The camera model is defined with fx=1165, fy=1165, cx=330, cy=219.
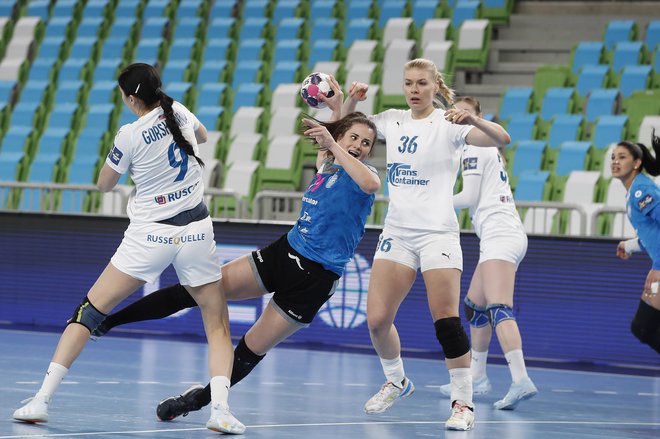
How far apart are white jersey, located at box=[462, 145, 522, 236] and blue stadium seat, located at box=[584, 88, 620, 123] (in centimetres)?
754

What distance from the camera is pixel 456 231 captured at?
7.19 m

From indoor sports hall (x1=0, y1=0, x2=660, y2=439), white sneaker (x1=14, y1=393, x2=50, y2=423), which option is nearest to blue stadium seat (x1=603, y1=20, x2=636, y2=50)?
indoor sports hall (x1=0, y1=0, x2=660, y2=439)

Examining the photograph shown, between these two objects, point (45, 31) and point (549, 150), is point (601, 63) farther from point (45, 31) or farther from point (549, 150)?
point (45, 31)

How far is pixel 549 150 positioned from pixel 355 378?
6.32 m

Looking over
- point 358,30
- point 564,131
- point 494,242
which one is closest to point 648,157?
point 494,242

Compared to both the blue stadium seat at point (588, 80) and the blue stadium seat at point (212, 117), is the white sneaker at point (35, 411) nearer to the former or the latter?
the blue stadium seat at point (212, 117)

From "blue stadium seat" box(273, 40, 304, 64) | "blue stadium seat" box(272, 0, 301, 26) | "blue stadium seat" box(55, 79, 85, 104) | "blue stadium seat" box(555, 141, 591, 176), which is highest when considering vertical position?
"blue stadium seat" box(272, 0, 301, 26)

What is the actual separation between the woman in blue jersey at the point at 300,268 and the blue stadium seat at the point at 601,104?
380 inches

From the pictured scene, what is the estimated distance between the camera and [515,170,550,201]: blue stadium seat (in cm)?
1407

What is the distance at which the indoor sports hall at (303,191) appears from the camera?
8219 millimetres

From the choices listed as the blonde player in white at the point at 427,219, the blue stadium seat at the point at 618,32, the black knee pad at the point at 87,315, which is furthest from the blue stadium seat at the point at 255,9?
the black knee pad at the point at 87,315

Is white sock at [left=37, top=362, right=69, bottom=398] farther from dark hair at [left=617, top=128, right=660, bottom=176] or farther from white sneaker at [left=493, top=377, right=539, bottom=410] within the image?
dark hair at [left=617, top=128, right=660, bottom=176]

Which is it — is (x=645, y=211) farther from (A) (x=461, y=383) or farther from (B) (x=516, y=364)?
(A) (x=461, y=383)

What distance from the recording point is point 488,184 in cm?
873
